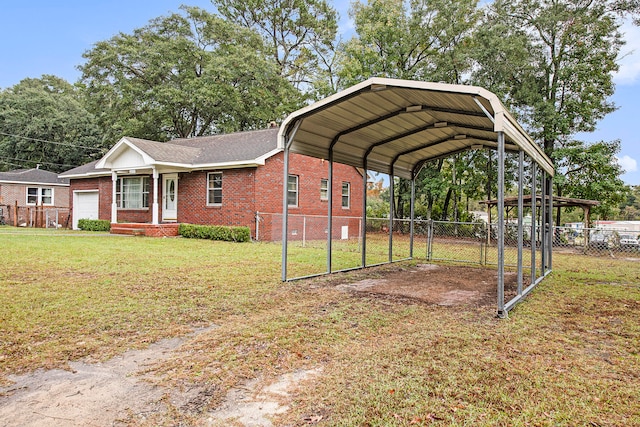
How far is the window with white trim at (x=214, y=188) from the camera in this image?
1684 centimetres

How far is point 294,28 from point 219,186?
2023cm

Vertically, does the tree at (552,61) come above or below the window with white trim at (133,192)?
above

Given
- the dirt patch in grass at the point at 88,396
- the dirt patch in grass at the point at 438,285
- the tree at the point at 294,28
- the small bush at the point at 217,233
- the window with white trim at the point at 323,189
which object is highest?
the tree at the point at 294,28

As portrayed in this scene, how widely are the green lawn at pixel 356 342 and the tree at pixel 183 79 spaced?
21.0 m

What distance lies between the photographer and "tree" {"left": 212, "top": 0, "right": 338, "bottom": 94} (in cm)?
3144

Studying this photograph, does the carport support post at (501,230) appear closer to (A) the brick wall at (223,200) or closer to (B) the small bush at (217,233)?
(B) the small bush at (217,233)

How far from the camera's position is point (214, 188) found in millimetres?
16953

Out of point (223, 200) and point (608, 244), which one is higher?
point (223, 200)

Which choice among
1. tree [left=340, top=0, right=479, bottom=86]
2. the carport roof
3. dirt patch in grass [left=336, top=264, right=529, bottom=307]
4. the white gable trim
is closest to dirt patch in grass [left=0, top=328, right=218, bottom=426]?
dirt patch in grass [left=336, top=264, right=529, bottom=307]

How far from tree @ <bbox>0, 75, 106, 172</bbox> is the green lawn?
3309cm

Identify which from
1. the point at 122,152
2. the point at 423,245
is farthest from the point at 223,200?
the point at 423,245

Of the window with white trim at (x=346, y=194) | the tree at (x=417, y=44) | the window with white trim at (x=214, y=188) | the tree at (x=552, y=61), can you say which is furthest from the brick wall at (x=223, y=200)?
the tree at (x=552, y=61)

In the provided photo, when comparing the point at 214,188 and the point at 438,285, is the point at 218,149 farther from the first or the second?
the point at 438,285

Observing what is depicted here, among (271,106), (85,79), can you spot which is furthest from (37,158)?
(271,106)
